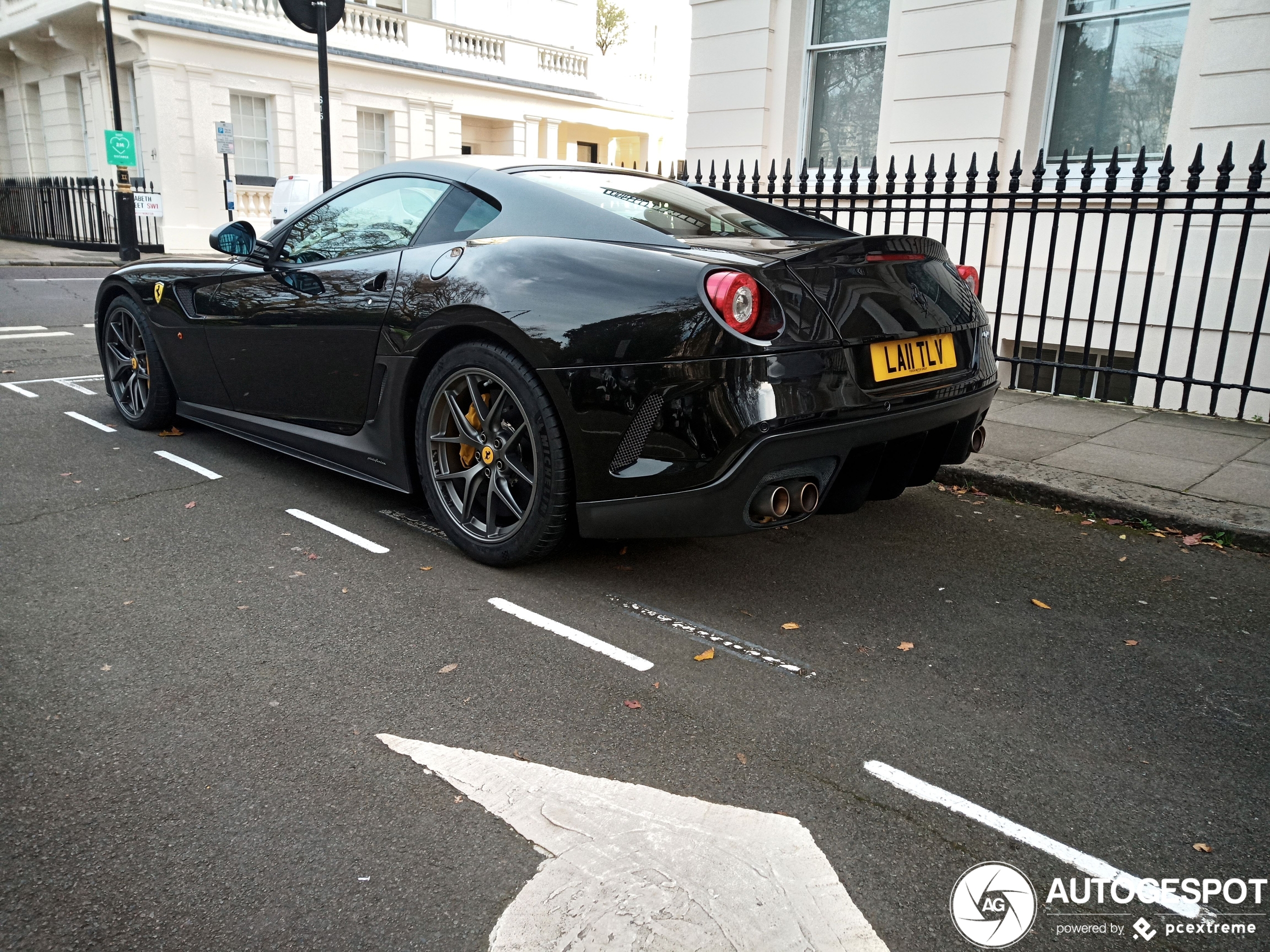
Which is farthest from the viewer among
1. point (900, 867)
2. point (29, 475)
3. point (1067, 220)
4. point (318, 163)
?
A: point (318, 163)

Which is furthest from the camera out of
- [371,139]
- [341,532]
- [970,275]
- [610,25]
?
[610,25]

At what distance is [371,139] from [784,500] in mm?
26788

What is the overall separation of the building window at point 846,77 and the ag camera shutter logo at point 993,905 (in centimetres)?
931

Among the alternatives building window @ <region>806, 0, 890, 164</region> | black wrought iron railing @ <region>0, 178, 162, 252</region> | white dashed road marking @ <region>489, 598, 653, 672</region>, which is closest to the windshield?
white dashed road marking @ <region>489, 598, 653, 672</region>

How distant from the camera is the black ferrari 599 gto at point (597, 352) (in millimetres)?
3021

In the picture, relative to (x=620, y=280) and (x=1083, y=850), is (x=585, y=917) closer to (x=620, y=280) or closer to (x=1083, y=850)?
(x=1083, y=850)

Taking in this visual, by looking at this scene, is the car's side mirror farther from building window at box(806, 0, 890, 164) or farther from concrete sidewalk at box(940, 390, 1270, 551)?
building window at box(806, 0, 890, 164)

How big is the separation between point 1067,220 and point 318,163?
21538 mm

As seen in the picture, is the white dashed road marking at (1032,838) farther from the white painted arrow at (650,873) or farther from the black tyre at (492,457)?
the black tyre at (492,457)

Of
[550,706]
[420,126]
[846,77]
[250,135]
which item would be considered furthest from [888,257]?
[420,126]

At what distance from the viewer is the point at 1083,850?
2.12 meters

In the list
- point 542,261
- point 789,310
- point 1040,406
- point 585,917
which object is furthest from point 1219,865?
point 1040,406

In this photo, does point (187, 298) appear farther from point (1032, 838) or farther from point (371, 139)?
point (371, 139)

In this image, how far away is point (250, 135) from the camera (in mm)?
24203
